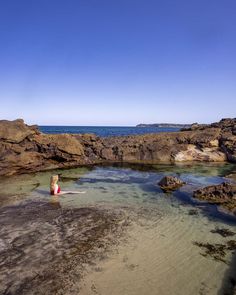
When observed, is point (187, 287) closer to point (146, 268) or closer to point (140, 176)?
point (146, 268)

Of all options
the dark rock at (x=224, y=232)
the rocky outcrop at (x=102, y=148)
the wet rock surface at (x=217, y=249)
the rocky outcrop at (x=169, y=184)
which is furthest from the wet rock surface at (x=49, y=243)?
the rocky outcrop at (x=102, y=148)

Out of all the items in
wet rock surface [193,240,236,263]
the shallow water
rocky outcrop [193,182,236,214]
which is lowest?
the shallow water

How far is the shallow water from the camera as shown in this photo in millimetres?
7355

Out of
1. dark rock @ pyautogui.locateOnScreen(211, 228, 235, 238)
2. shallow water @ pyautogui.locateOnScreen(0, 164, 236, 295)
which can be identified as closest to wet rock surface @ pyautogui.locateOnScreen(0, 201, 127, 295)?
shallow water @ pyautogui.locateOnScreen(0, 164, 236, 295)

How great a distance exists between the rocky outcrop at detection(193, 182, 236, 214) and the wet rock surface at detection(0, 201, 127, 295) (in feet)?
16.1

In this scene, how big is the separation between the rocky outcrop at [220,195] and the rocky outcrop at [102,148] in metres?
14.1

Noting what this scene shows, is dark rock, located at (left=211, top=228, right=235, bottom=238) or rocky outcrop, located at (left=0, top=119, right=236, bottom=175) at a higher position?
rocky outcrop, located at (left=0, top=119, right=236, bottom=175)

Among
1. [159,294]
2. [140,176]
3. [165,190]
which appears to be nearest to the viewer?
[159,294]

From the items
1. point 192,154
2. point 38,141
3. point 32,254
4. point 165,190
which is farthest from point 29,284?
point 192,154

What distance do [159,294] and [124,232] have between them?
392 cm

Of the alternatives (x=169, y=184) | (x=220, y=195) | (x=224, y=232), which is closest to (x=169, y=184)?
(x=169, y=184)

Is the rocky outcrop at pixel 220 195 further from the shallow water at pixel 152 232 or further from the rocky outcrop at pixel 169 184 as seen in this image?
the rocky outcrop at pixel 169 184

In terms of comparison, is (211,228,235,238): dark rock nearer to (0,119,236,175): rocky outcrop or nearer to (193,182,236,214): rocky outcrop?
Answer: (193,182,236,214): rocky outcrop

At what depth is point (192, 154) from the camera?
102 feet
